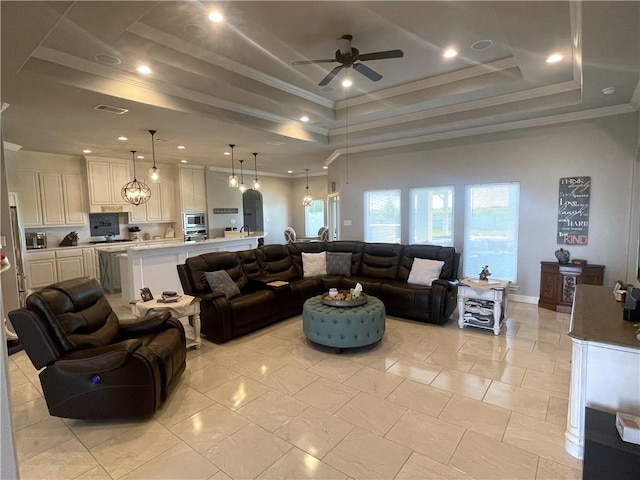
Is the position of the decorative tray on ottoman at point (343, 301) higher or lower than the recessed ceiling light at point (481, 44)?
lower

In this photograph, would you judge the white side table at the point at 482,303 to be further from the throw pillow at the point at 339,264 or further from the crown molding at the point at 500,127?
the crown molding at the point at 500,127

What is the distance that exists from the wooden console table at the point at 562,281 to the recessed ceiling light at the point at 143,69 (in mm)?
6079

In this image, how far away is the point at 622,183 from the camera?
4848 millimetres

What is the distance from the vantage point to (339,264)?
595 cm

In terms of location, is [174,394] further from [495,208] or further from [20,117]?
[495,208]

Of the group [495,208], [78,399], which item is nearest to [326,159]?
[495,208]

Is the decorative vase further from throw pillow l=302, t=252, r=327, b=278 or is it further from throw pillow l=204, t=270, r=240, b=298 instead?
throw pillow l=204, t=270, r=240, b=298

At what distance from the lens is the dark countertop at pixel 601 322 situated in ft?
6.77

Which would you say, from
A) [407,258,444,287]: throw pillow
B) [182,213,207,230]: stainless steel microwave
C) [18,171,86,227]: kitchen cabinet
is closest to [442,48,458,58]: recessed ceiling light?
[407,258,444,287]: throw pillow

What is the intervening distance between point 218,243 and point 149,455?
4734mm

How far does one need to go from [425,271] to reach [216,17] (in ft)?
13.4

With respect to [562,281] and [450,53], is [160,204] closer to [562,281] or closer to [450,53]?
[450,53]

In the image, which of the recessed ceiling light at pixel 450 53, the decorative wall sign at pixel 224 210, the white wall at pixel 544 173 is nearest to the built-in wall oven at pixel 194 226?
the decorative wall sign at pixel 224 210

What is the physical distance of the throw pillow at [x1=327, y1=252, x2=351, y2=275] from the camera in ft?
19.5
